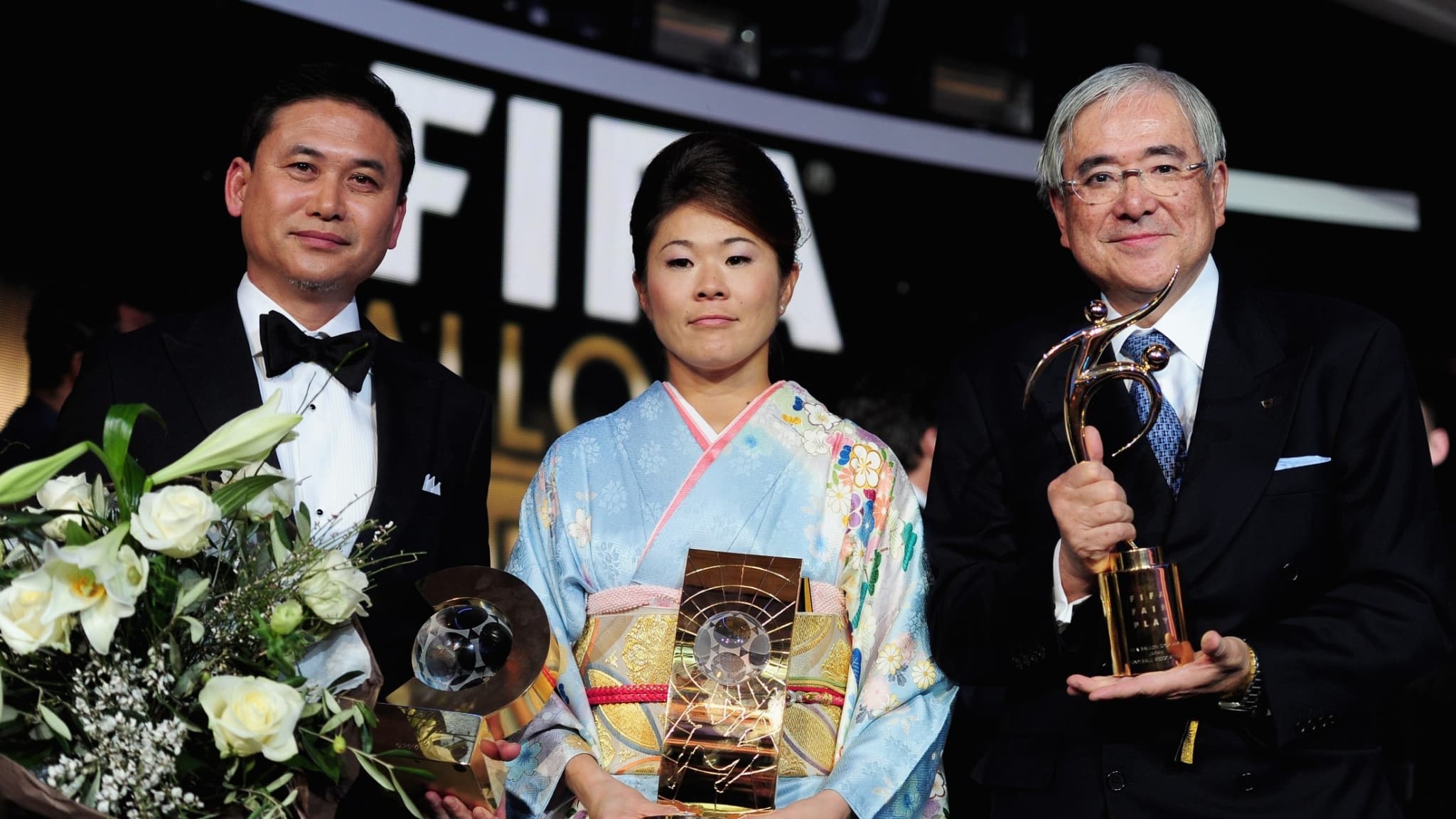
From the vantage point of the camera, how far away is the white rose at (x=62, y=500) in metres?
2.11

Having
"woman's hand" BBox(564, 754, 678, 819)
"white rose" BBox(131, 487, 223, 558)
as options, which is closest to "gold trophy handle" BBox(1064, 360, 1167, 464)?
"woman's hand" BBox(564, 754, 678, 819)

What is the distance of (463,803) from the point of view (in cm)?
249

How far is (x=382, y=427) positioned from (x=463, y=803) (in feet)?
2.59

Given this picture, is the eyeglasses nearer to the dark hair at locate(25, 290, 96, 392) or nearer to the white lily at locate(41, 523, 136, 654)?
the white lily at locate(41, 523, 136, 654)

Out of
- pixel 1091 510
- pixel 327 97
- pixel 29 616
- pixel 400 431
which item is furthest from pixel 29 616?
pixel 1091 510

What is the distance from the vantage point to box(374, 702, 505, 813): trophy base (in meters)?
2.37

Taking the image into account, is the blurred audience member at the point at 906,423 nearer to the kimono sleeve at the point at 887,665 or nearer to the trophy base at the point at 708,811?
the kimono sleeve at the point at 887,665

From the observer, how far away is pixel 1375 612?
2404mm

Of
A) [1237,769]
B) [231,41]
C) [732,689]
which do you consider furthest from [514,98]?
[1237,769]

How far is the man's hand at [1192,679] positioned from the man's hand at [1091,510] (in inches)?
7.0

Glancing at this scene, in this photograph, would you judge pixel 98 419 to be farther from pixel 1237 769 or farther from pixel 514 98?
pixel 514 98

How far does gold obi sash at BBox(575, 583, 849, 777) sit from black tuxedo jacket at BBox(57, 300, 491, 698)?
0.37m

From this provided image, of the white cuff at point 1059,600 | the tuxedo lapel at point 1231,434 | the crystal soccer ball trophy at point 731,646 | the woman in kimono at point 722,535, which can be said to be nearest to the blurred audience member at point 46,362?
the woman in kimono at point 722,535

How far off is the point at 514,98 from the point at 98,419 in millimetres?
2701
